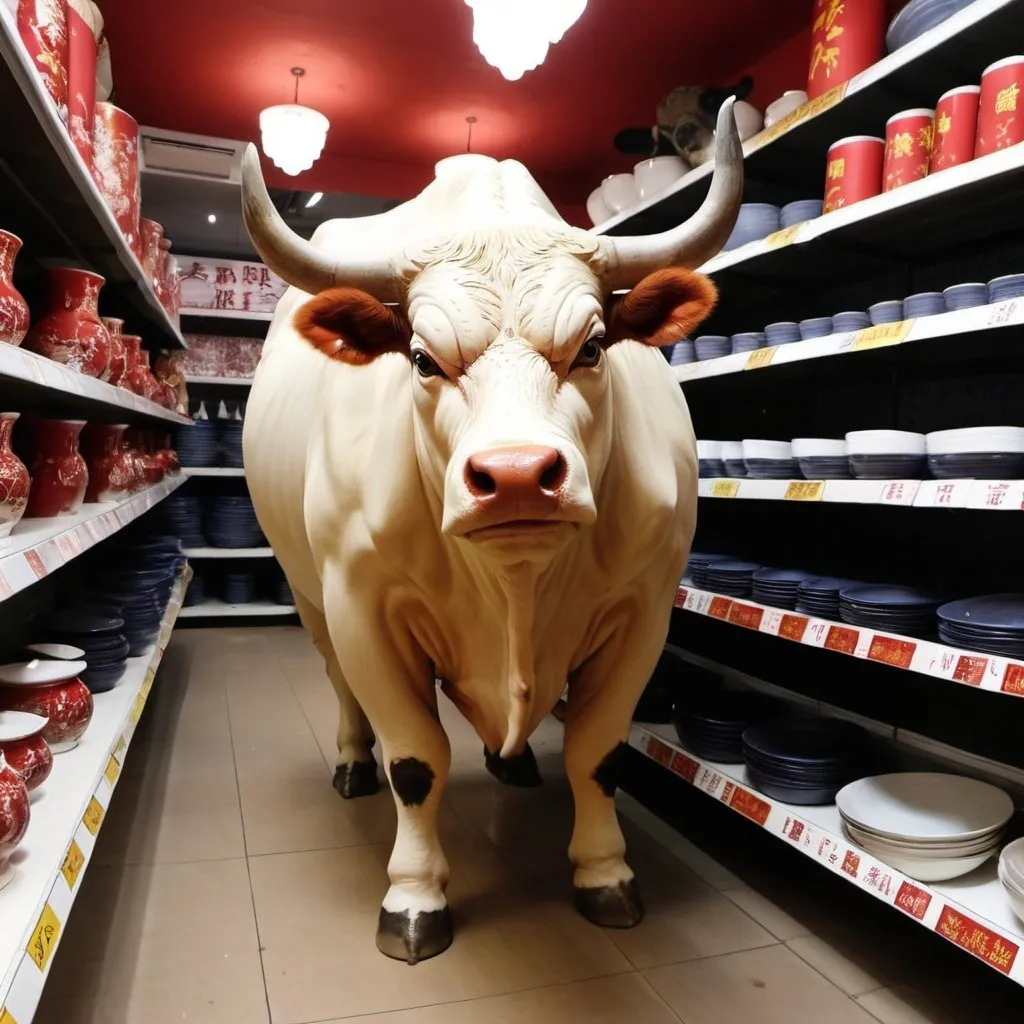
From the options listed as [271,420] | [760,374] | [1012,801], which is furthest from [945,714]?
[271,420]

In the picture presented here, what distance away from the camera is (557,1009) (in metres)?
1.70

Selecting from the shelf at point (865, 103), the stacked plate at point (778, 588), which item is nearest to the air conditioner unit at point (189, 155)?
the shelf at point (865, 103)

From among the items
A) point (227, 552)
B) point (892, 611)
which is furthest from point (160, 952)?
point (227, 552)

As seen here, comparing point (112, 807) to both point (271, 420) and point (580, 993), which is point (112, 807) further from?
point (580, 993)

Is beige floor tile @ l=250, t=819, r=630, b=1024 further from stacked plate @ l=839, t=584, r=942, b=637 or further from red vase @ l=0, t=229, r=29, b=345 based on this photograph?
red vase @ l=0, t=229, r=29, b=345

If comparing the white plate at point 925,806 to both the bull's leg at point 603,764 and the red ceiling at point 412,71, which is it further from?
the red ceiling at point 412,71

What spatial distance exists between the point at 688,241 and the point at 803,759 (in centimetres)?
128

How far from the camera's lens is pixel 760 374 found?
2.84 m

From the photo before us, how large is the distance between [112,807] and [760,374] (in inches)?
96.8

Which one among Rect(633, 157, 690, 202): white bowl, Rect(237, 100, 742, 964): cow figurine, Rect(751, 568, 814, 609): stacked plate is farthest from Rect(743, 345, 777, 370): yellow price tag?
Rect(633, 157, 690, 202): white bowl

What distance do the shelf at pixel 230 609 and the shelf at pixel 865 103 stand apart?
12.3ft

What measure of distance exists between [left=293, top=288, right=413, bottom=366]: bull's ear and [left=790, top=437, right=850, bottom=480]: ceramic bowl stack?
1153 millimetres

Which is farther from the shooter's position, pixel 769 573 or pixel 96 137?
pixel 96 137

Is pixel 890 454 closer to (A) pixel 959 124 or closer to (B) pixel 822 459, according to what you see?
(B) pixel 822 459
